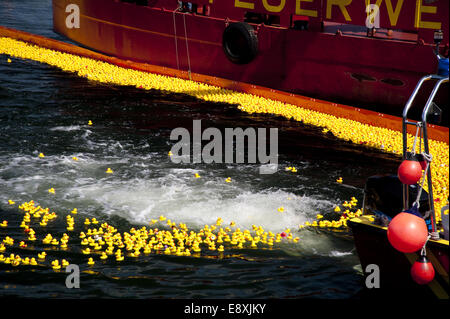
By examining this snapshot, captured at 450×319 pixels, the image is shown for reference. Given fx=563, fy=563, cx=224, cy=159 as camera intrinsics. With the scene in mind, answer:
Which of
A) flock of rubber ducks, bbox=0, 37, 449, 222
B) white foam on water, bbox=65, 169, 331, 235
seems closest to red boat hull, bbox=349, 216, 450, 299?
white foam on water, bbox=65, 169, 331, 235

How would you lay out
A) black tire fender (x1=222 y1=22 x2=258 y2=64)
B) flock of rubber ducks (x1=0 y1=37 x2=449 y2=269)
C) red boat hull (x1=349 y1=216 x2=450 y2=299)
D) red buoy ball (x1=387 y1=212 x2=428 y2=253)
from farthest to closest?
1. black tire fender (x1=222 y1=22 x2=258 y2=64)
2. flock of rubber ducks (x1=0 y1=37 x2=449 y2=269)
3. red boat hull (x1=349 y1=216 x2=450 y2=299)
4. red buoy ball (x1=387 y1=212 x2=428 y2=253)

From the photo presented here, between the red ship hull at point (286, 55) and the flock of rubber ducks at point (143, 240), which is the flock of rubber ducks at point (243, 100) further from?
the flock of rubber ducks at point (143, 240)

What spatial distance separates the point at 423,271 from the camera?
16.5 feet

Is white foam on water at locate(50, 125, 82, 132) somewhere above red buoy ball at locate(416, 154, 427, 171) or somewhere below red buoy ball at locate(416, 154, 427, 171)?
below

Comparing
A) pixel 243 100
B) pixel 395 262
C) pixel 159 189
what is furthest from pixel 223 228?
pixel 243 100

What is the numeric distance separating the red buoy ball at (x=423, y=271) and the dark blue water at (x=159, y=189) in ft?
5.46

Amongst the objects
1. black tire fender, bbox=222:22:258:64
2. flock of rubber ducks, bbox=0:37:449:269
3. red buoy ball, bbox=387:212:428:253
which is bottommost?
flock of rubber ducks, bbox=0:37:449:269

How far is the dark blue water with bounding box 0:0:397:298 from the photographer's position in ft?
22.6

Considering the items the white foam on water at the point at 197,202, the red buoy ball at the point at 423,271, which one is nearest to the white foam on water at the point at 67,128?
the white foam on water at the point at 197,202

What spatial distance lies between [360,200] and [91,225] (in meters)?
4.46

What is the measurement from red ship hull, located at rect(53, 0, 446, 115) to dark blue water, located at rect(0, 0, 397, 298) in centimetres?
152

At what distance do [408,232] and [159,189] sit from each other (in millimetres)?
5948

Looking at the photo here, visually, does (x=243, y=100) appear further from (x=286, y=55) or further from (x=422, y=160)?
(x=422, y=160)

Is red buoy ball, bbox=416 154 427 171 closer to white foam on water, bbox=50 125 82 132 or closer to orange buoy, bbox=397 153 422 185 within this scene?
orange buoy, bbox=397 153 422 185
